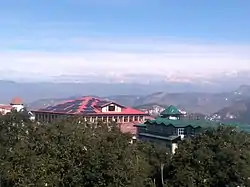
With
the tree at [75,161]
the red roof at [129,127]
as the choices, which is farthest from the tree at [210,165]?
the red roof at [129,127]

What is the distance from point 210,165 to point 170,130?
33.7 meters

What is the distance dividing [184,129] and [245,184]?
3202 cm

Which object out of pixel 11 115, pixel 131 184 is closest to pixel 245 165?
pixel 131 184

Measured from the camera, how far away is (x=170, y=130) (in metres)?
63.2

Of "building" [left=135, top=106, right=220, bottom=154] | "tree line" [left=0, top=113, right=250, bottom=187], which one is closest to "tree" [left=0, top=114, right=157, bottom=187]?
"tree line" [left=0, top=113, right=250, bottom=187]

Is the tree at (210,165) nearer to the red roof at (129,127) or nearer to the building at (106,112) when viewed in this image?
the red roof at (129,127)

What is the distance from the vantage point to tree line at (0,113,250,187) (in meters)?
26.1

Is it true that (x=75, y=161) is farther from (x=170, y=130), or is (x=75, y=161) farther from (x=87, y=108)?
(x=87, y=108)

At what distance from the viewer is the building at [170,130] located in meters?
59.2

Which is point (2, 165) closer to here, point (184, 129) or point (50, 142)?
point (50, 142)

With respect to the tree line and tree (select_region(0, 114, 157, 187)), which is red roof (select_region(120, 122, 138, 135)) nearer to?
the tree line

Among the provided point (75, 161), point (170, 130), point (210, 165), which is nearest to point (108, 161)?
point (75, 161)

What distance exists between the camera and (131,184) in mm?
26062

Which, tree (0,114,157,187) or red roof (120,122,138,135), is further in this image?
red roof (120,122,138,135)
